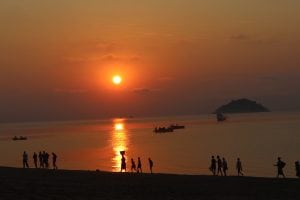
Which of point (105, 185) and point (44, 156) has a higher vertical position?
point (44, 156)

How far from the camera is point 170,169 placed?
56219mm

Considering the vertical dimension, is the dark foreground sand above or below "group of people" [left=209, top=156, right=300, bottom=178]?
below

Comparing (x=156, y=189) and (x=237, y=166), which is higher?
(x=237, y=166)

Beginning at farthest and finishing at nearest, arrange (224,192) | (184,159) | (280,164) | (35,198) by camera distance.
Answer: (184,159) < (280,164) < (224,192) < (35,198)

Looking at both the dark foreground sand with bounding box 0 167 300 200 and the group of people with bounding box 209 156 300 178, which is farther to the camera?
the group of people with bounding box 209 156 300 178

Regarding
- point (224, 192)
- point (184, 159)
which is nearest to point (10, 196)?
point (224, 192)

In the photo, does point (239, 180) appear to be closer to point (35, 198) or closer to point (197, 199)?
point (197, 199)

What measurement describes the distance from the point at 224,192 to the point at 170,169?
111ft

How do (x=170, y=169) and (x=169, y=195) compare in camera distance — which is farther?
(x=170, y=169)

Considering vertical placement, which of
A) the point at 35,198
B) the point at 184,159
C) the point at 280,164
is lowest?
the point at 35,198

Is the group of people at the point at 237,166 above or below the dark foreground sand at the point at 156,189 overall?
above

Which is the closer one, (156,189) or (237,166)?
(156,189)

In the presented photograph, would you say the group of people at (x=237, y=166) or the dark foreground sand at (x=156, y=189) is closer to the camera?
the dark foreground sand at (x=156, y=189)

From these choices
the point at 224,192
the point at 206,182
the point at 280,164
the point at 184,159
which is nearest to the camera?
the point at 224,192
